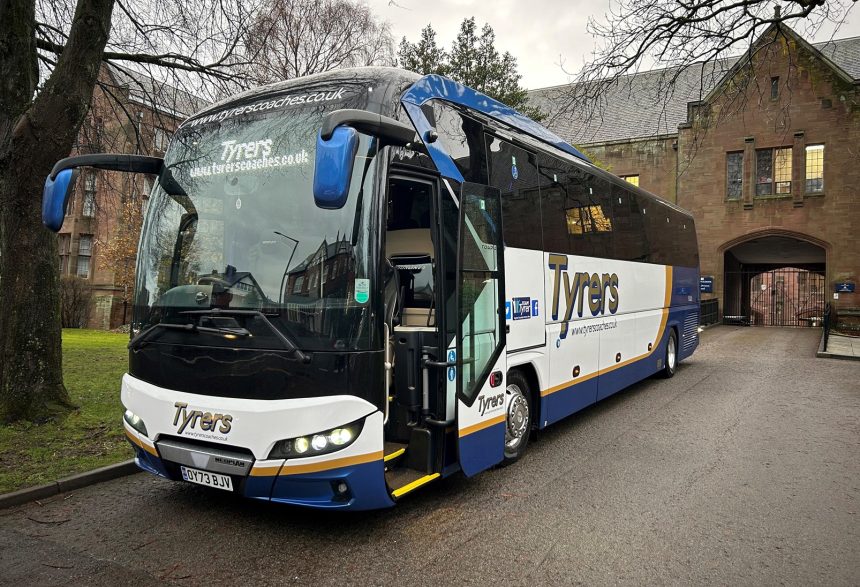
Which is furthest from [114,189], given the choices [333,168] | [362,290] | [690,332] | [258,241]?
[690,332]

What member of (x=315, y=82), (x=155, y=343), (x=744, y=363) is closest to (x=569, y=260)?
(x=315, y=82)

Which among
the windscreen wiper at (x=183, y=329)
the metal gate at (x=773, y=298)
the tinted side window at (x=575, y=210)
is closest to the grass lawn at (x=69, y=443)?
the windscreen wiper at (x=183, y=329)

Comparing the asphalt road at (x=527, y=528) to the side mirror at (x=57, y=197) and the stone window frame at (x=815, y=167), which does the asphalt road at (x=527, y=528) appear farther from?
the stone window frame at (x=815, y=167)

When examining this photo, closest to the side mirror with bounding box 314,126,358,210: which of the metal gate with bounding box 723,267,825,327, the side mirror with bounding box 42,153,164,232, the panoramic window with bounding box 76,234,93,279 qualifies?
the side mirror with bounding box 42,153,164,232

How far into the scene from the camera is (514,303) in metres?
5.46

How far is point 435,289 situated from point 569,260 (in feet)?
9.31

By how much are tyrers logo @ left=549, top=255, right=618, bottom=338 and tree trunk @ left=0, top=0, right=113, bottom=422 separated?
19.2 feet

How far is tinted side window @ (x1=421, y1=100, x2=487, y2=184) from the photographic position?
466 centimetres

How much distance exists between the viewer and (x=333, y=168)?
3.12 metres

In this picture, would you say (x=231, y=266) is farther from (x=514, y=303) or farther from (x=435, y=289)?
(x=514, y=303)

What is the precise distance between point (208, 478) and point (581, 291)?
4.83m

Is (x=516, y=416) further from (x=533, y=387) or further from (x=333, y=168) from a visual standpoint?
(x=333, y=168)

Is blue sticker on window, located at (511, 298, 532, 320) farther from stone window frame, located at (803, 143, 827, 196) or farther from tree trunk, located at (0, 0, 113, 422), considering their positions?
stone window frame, located at (803, 143, 827, 196)

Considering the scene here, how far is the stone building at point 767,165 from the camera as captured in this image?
2566 centimetres
